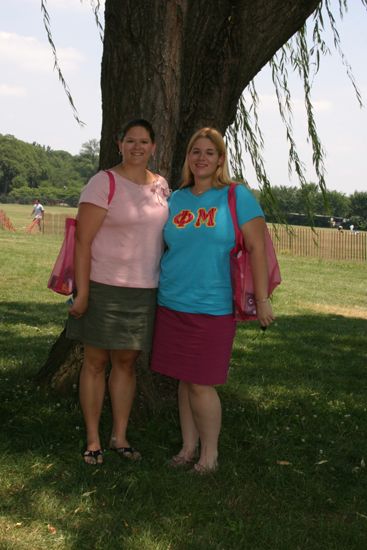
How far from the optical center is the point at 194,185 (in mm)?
4004

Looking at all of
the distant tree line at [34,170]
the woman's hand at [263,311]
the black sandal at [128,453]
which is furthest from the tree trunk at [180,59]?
the distant tree line at [34,170]

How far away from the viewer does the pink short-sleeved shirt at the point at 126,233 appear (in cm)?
381

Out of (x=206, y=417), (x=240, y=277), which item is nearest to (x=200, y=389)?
(x=206, y=417)

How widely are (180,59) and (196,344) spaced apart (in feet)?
6.00

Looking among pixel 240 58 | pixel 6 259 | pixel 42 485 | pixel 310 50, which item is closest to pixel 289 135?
pixel 310 50

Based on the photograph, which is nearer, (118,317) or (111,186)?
(111,186)

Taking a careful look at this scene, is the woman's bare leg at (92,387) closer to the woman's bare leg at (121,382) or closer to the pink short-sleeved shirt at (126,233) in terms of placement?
the woman's bare leg at (121,382)

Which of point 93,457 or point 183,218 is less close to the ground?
point 183,218

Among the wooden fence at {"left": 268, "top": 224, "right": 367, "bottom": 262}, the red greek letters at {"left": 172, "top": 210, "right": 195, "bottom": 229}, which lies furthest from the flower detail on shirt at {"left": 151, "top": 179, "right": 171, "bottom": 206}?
the wooden fence at {"left": 268, "top": 224, "right": 367, "bottom": 262}

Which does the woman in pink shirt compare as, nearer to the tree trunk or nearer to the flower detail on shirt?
the flower detail on shirt

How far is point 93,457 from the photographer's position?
13.7 feet

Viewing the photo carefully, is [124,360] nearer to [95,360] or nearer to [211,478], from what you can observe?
[95,360]

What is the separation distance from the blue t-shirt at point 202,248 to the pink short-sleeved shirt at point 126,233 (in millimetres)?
80

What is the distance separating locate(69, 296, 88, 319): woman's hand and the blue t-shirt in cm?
42
